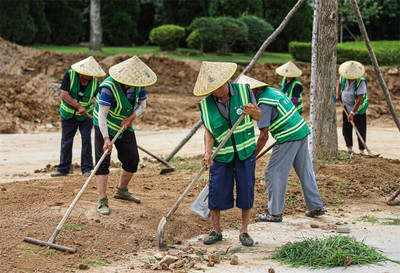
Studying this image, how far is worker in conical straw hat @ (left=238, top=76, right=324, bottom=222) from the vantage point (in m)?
5.41

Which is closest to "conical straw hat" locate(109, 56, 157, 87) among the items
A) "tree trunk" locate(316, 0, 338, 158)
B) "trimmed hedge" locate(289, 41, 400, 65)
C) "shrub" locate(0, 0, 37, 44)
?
"tree trunk" locate(316, 0, 338, 158)

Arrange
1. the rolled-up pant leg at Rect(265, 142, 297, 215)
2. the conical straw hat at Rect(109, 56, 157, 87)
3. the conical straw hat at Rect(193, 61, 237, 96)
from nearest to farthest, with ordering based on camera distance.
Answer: the conical straw hat at Rect(193, 61, 237, 96)
the conical straw hat at Rect(109, 56, 157, 87)
the rolled-up pant leg at Rect(265, 142, 297, 215)

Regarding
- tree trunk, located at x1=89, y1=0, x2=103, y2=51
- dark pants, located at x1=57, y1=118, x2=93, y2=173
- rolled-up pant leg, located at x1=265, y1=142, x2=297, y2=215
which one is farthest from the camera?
tree trunk, located at x1=89, y1=0, x2=103, y2=51

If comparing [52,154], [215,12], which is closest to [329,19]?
[52,154]

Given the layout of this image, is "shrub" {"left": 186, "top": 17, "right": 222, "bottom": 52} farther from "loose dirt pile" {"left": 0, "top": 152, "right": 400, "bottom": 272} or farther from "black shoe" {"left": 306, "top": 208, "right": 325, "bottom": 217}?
"black shoe" {"left": 306, "top": 208, "right": 325, "bottom": 217}

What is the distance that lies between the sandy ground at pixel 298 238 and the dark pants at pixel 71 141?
3254 mm

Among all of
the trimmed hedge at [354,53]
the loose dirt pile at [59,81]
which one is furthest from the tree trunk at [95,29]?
the trimmed hedge at [354,53]

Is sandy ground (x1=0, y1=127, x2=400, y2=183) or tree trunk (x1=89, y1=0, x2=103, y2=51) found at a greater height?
tree trunk (x1=89, y1=0, x2=103, y2=51)

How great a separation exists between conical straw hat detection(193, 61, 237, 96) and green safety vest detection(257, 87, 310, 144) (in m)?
0.72

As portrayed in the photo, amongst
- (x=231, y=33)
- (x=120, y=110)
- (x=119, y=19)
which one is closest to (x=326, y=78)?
(x=120, y=110)

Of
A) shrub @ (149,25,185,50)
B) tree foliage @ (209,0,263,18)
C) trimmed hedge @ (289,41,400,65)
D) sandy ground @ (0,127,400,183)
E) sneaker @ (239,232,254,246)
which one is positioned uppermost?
tree foliage @ (209,0,263,18)

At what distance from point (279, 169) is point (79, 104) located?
3590 mm

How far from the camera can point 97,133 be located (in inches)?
224

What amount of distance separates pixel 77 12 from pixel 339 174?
1735cm
